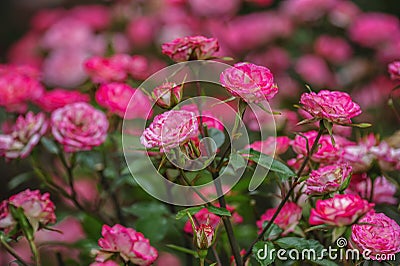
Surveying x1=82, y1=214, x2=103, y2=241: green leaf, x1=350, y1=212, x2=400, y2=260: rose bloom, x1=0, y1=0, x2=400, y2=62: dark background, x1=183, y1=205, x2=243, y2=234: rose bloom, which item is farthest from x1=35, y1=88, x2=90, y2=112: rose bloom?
x1=0, y1=0, x2=400, y2=62: dark background

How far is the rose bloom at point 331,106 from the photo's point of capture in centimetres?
65

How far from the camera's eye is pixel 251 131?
3.31 feet

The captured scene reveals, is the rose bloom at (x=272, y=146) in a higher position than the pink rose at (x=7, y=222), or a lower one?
higher

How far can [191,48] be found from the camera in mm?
710

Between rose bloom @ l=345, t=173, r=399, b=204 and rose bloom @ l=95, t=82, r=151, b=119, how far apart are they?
1.00 ft

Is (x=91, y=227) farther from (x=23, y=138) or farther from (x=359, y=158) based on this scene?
(x=359, y=158)

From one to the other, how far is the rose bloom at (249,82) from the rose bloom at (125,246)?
195 millimetres

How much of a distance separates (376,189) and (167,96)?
0.31m

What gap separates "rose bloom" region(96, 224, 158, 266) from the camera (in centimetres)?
69

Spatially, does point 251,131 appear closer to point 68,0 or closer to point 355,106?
point 355,106

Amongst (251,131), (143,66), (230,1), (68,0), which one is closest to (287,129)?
(251,131)

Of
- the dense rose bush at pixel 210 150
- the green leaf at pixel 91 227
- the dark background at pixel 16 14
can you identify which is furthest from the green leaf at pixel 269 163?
the dark background at pixel 16 14

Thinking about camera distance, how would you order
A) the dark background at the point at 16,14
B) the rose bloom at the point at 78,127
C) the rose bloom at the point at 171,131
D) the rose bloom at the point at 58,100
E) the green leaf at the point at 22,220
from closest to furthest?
1. the rose bloom at the point at 171,131
2. the green leaf at the point at 22,220
3. the rose bloom at the point at 78,127
4. the rose bloom at the point at 58,100
5. the dark background at the point at 16,14

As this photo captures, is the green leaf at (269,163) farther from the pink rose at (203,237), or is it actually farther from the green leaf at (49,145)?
the green leaf at (49,145)
